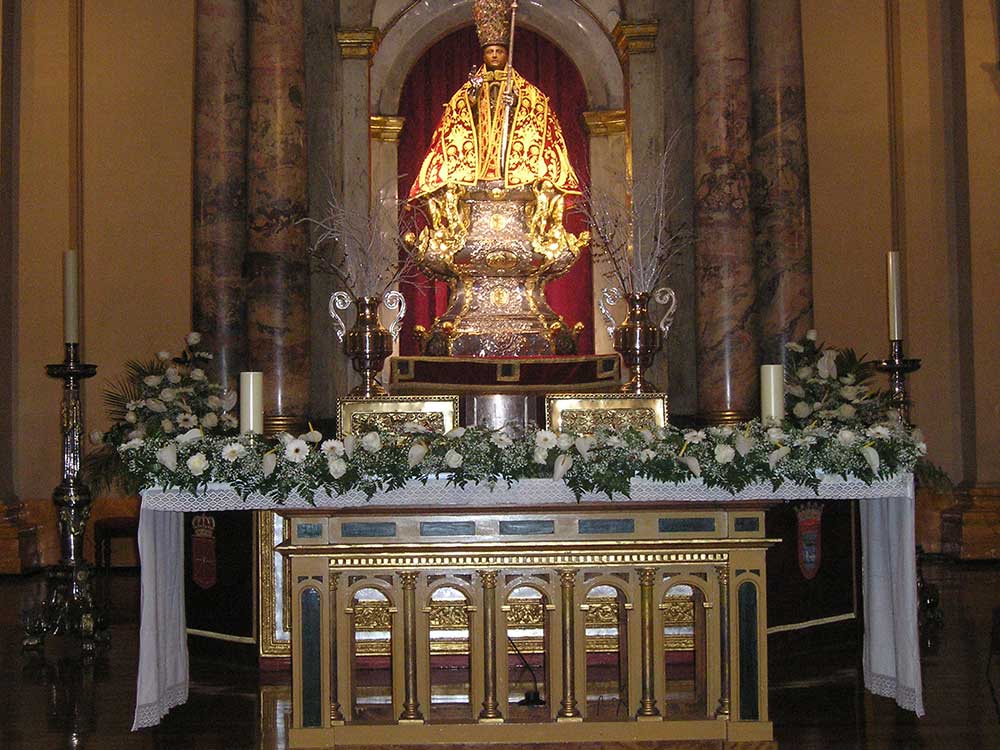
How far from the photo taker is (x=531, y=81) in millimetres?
11078

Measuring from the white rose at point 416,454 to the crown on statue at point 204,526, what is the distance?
9.09ft

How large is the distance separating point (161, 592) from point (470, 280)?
156 inches

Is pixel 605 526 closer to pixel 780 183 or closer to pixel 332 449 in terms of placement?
pixel 332 449

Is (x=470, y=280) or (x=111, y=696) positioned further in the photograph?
(x=470, y=280)

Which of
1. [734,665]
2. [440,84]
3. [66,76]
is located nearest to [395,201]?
[440,84]

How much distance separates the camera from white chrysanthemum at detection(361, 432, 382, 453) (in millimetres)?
4941

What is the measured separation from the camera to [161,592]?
18.0 feet

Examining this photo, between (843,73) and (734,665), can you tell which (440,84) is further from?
(734,665)

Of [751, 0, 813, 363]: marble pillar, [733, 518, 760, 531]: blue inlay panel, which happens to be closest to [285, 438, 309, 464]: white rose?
[733, 518, 760, 531]: blue inlay panel

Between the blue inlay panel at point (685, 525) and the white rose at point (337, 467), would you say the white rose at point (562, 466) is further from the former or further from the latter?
the white rose at point (337, 467)

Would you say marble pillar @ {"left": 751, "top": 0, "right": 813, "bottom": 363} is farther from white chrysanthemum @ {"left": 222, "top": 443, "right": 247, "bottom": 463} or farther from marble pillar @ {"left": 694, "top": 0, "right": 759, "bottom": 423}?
white chrysanthemum @ {"left": 222, "top": 443, "right": 247, "bottom": 463}

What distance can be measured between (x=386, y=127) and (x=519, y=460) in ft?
20.5

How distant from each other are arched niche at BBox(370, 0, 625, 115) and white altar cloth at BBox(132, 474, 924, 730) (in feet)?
18.7

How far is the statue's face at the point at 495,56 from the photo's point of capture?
895 cm
